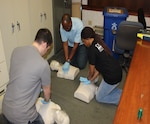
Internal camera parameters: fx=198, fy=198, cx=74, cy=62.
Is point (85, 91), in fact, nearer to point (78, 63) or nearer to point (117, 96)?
point (117, 96)

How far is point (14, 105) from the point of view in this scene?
165 cm

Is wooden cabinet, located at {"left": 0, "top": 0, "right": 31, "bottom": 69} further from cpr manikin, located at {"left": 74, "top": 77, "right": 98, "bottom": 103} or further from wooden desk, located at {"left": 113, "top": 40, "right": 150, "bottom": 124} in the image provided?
wooden desk, located at {"left": 113, "top": 40, "right": 150, "bottom": 124}

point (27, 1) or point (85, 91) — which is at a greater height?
point (27, 1)

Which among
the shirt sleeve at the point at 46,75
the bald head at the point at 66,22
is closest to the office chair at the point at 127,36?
the bald head at the point at 66,22

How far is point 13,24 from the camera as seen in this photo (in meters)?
2.64

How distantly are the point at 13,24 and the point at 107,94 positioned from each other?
155 cm

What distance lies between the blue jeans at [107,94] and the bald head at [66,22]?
1022 mm

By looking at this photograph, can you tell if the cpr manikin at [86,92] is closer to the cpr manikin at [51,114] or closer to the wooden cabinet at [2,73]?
the cpr manikin at [51,114]

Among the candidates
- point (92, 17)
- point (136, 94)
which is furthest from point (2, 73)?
point (92, 17)

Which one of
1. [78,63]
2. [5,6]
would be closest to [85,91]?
[78,63]

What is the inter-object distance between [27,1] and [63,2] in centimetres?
109

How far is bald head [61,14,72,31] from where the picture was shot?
2912mm

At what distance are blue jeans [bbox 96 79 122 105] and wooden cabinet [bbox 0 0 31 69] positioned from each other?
1307mm

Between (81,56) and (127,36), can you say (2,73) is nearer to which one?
(81,56)
